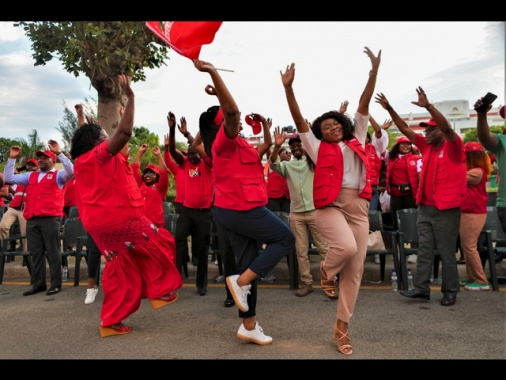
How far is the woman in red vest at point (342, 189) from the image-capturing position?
142 inches

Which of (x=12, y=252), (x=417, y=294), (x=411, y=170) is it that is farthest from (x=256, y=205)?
(x=12, y=252)

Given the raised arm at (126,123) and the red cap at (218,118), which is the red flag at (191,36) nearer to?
the raised arm at (126,123)

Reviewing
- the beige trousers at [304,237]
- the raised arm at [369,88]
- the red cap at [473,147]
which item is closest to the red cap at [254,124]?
the raised arm at [369,88]

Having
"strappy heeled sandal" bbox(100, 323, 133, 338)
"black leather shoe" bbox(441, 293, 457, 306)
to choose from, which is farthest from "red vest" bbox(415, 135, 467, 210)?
"strappy heeled sandal" bbox(100, 323, 133, 338)

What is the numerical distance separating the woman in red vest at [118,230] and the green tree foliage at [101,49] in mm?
3799

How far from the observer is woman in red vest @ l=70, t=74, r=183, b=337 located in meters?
4.02

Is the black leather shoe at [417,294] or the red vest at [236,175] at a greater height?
the red vest at [236,175]

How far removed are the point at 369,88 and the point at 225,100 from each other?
1.28 meters

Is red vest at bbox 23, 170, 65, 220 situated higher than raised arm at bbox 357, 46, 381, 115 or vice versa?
raised arm at bbox 357, 46, 381, 115

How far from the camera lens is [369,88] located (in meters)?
3.83

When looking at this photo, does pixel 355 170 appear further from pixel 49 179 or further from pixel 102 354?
pixel 49 179

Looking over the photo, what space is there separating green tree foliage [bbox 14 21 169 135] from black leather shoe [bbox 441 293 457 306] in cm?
618

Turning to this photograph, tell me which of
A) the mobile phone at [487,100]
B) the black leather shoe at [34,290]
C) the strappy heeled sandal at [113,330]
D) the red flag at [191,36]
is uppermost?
the red flag at [191,36]

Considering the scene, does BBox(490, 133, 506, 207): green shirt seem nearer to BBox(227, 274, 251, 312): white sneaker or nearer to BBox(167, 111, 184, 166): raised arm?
BBox(227, 274, 251, 312): white sneaker
